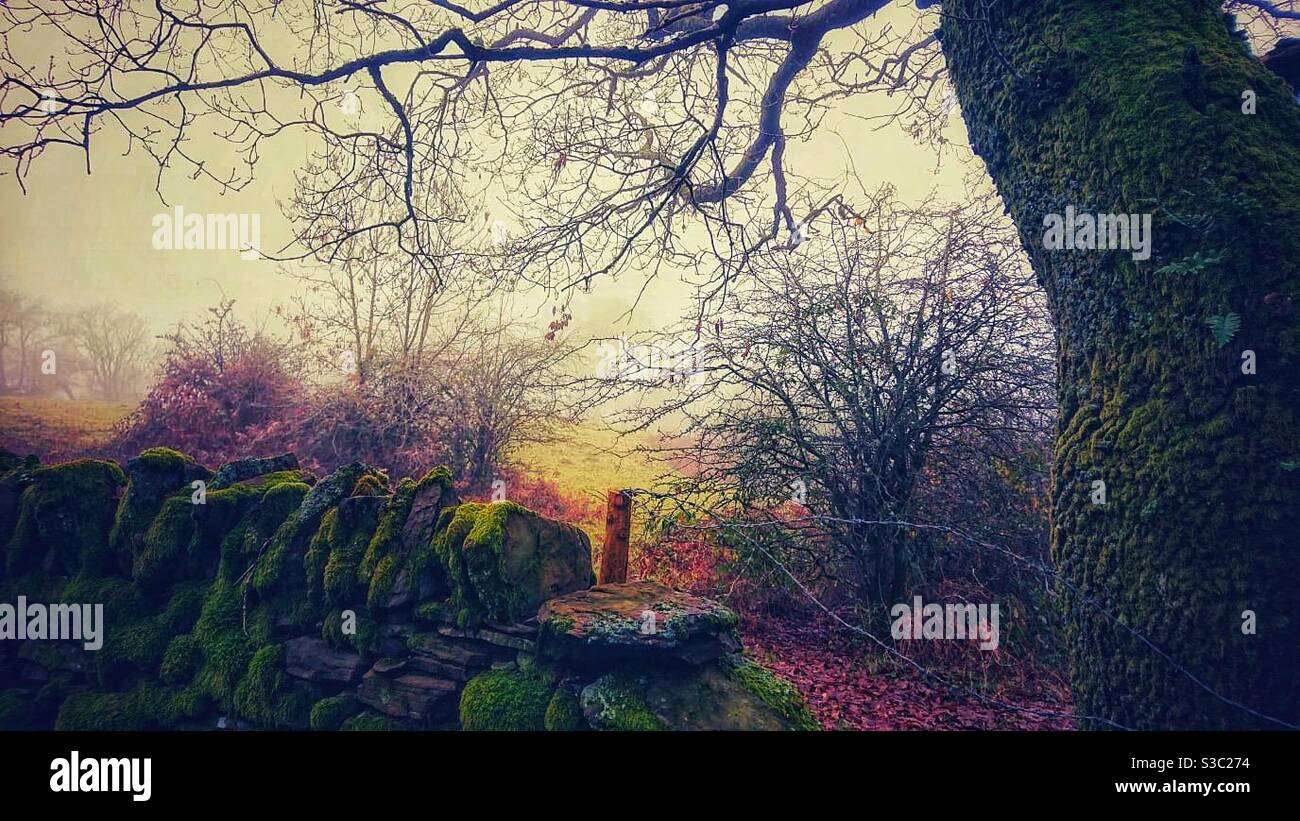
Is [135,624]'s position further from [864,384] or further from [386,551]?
[864,384]

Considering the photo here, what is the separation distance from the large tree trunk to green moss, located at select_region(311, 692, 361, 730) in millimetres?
3670

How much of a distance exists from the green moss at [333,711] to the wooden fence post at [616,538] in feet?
5.19

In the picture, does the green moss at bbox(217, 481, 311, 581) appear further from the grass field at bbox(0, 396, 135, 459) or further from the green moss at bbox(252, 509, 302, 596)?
the grass field at bbox(0, 396, 135, 459)

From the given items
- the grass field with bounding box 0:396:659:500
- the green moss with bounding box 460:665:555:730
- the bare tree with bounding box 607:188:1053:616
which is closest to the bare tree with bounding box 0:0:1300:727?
the bare tree with bounding box 607:188:1053:616

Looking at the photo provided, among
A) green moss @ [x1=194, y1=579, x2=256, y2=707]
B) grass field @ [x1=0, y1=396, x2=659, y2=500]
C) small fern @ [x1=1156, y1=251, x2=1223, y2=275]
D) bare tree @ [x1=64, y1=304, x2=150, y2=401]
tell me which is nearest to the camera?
small fern @ [x1=1156, y1=251, x2=1223, y2=275]

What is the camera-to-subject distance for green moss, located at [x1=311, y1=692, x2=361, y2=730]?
292cm

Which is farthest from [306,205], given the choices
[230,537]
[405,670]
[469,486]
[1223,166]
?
[1223,166]

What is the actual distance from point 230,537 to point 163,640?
2.45 ft

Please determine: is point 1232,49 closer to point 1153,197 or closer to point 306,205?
point 1153,197

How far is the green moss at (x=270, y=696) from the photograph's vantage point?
3012 millimetres

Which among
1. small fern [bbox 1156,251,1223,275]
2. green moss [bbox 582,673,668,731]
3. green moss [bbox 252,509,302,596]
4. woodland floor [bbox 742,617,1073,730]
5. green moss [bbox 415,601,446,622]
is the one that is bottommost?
woodland floor [bbox 742,617,1073,730]

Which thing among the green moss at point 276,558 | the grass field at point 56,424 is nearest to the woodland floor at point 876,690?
the green moss at point 276,558

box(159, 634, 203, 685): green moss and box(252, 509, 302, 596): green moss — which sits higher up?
box(252, 509, 302, 596): green moss

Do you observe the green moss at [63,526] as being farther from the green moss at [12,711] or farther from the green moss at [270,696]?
the green moss at [270,696]
